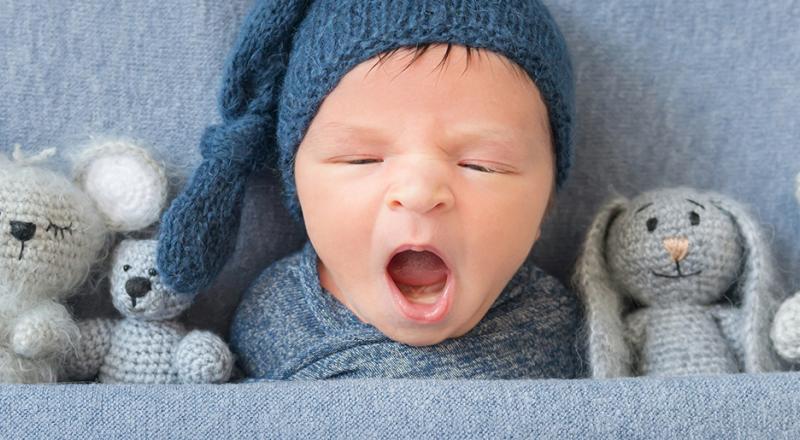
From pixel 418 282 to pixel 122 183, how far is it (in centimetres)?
40

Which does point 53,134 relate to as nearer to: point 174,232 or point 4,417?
point 174,232

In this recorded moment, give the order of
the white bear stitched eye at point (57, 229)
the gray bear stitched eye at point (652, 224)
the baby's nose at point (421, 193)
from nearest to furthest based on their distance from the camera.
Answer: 1. the baby's nose at point (421, 193)
2. the white bear stitched eye at point (57, 229)
3. the gray bear stitched eye at point (652, 224)

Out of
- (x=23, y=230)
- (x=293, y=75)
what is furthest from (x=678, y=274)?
(x=23, y=230)

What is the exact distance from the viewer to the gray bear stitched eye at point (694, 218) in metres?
1.17

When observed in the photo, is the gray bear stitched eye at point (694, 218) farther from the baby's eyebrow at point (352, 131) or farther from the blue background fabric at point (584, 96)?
the baby's eyebrow at point (352, 131)

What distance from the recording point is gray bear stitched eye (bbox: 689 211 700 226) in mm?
1166

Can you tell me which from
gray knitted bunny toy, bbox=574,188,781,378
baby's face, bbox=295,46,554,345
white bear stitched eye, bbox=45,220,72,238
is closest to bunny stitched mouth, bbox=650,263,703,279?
gray knitted bunny toy, bbox=574,188,781,378

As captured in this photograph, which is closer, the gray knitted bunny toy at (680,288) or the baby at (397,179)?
the baby at (397,179)

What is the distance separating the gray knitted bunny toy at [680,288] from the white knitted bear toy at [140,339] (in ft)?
1.61

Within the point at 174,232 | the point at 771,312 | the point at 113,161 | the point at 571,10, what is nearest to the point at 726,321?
the point at 771,312

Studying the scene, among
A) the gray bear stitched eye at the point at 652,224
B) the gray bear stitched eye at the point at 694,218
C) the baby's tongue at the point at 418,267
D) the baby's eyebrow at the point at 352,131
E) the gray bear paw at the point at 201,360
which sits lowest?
the gray bear paw at the point at 201,360

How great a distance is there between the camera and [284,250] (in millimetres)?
1310

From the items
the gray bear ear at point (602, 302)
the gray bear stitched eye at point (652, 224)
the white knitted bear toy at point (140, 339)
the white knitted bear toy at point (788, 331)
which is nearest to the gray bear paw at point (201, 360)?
the white knitted bear toy at point (140, 339)

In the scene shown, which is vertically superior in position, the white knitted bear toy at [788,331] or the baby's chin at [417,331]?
the white knitted bear toy at [788,331]
